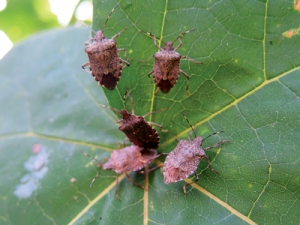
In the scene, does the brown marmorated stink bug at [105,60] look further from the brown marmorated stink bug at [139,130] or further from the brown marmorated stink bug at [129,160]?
the brown marmorated stink bug at [129,160]

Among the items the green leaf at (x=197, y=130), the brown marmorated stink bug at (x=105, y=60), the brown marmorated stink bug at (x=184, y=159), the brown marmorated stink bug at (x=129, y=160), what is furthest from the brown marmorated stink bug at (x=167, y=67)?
the brown marmorated stink bug at (x=129, y=160)

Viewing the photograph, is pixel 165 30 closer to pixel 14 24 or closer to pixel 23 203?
pixel 23 203

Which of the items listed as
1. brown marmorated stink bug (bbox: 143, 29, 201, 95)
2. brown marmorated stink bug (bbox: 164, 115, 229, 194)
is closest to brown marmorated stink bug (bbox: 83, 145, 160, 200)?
brown marmorated stink bug (bbox: 164, 115, 229, 194)

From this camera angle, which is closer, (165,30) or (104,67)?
(165,30)

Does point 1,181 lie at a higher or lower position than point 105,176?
higher

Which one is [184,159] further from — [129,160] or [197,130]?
[129,160]

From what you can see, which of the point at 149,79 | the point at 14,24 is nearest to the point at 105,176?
the point at 149,79

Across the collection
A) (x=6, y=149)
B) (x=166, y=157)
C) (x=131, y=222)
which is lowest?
(x=131, y=222)

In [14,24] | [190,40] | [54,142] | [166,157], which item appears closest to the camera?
[190,40]
